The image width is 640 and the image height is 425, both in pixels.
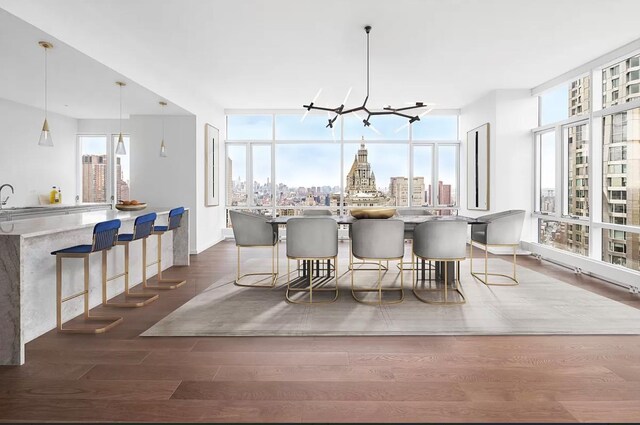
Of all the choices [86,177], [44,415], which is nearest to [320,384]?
[44,415]

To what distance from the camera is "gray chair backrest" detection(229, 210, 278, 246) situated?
437 cm

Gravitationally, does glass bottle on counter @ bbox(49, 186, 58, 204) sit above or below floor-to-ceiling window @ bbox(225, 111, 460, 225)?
below

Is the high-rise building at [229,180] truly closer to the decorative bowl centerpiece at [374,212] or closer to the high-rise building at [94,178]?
the high-rise building at [94,178]

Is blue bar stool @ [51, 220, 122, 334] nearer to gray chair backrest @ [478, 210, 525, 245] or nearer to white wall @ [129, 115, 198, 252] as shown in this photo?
white wall @ [129, 115, 198, 252]

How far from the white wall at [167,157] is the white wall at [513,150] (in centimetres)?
562

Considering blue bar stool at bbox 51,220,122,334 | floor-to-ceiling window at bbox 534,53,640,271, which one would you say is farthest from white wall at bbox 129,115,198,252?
floor-to-ceiling window at bbox 534,53,640,271

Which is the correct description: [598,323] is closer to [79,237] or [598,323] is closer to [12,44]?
[79,237]

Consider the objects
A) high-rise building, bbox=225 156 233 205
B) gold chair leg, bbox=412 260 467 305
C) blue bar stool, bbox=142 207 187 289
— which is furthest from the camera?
high-rise building, bbox=225 156 233 205

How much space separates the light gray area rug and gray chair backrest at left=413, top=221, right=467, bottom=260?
20.9 inches

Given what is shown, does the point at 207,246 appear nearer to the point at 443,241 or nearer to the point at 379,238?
the point at 379,238

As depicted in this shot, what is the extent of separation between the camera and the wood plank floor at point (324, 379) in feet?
6.27

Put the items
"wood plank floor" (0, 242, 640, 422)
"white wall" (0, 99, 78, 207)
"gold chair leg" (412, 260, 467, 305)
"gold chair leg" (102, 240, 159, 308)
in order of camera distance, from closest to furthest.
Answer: "wood plank floor" (0, 242, 640, 422), "gold chair leg" (102, 240, 159, 308), "gold chair leg" (412, 260, 467, 305), "white wall" (0, 99, 78, 207)

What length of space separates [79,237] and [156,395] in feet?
7.43

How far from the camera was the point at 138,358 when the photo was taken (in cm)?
253
